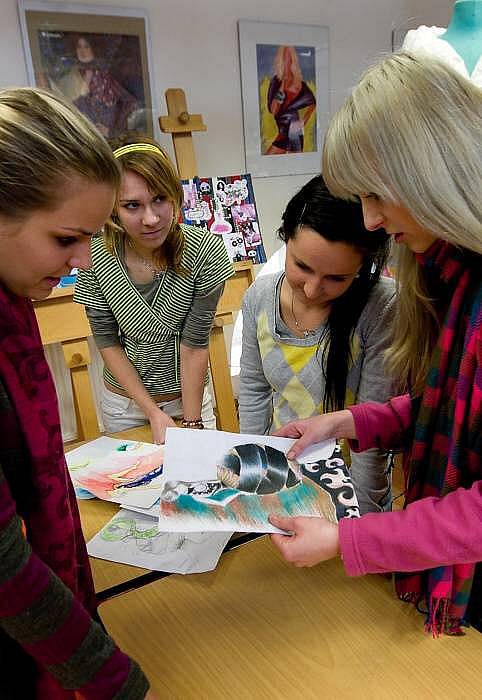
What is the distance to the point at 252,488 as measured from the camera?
84 cm

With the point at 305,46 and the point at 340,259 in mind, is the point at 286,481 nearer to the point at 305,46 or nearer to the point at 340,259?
the point at 340,259

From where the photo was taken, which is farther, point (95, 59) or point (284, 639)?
point (95, 59)

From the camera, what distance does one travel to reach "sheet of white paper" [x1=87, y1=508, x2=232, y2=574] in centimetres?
91

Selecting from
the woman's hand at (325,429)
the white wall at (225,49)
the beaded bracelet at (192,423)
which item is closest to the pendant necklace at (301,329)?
the woman's hand at (325,429)

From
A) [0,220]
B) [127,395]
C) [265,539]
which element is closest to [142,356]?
[127,395]

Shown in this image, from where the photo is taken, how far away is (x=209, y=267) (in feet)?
4.72

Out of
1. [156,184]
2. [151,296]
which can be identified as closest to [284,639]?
[151,296]

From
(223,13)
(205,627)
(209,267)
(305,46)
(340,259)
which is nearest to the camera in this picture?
(205,627)

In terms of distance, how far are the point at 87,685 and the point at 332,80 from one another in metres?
2.96

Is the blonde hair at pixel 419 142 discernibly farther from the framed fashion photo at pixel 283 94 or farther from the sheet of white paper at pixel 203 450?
the framed fashion photo at pixel 283 94

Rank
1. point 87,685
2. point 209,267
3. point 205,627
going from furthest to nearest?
point 209,267
point 205,627
point 87,685

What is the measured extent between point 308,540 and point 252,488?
139mm

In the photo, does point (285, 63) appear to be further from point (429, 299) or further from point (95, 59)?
point (429, 299)

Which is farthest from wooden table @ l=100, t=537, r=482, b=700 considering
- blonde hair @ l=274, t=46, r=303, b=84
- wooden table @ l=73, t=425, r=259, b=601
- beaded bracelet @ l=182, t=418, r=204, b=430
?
blonde hair @ l=274, t=46, r=303, b=84
